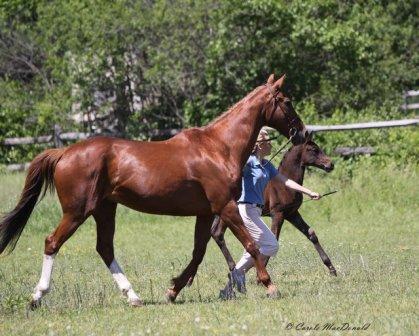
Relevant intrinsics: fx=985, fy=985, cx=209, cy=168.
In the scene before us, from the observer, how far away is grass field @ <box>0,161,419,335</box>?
844 cm

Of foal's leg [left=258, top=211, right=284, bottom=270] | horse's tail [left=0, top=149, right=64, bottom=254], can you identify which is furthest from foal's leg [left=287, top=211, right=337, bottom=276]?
horse's tail [left=0, top=149, right=64, bottom=254]

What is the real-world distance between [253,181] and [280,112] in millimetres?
825

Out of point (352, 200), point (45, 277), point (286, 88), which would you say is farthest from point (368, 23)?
point (45, 277)

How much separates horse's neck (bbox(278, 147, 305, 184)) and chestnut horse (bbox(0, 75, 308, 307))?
11.4ft

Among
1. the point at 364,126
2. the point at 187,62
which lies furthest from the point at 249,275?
the point at 187,62

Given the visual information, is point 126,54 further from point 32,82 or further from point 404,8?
point 404,8

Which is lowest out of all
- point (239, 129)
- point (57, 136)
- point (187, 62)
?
→ point (57, 136)

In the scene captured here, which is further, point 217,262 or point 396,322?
point 217,262

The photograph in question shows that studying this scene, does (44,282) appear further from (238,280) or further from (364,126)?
(364,126)

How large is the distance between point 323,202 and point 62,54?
36.7 feet

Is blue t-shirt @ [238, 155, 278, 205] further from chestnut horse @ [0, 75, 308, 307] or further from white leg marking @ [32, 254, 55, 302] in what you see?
white leg marking @ [32, 254, 55, 302]

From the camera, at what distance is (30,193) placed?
10320 mm

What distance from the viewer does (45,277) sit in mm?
9773

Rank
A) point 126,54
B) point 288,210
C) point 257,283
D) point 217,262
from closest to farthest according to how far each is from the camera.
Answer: point 257,283 → point 288,210 → point 217,262 → point 126,54
